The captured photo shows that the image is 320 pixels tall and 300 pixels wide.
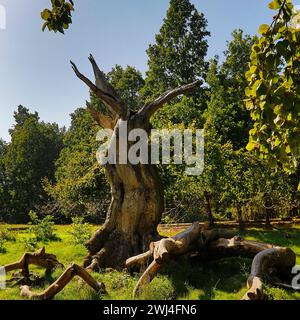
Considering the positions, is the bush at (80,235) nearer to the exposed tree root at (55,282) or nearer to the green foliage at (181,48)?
the exposed tree root at (55,282)

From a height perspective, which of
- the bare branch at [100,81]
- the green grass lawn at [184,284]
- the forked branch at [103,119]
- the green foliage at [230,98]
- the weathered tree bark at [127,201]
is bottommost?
the green grass lawn at [184,284]

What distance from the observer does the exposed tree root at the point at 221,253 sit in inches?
322

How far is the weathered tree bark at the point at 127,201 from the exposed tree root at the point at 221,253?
55.5 inches

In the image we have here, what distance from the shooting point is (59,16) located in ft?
13.5

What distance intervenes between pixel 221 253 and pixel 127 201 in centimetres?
311

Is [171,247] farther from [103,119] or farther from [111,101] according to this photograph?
[103,119]

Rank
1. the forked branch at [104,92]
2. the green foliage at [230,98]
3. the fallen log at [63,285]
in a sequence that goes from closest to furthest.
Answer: the fallen log at [63,285] < the forked branch at [104,92] < the green foliage at [230,98]

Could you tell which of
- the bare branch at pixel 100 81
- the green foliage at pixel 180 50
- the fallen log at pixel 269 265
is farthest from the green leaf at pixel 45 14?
the green foliage at pixel 180 50

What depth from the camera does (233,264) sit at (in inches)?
405

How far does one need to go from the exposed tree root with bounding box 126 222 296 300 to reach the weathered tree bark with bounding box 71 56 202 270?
4.63ft

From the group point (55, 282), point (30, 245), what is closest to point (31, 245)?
point (30, 245)
